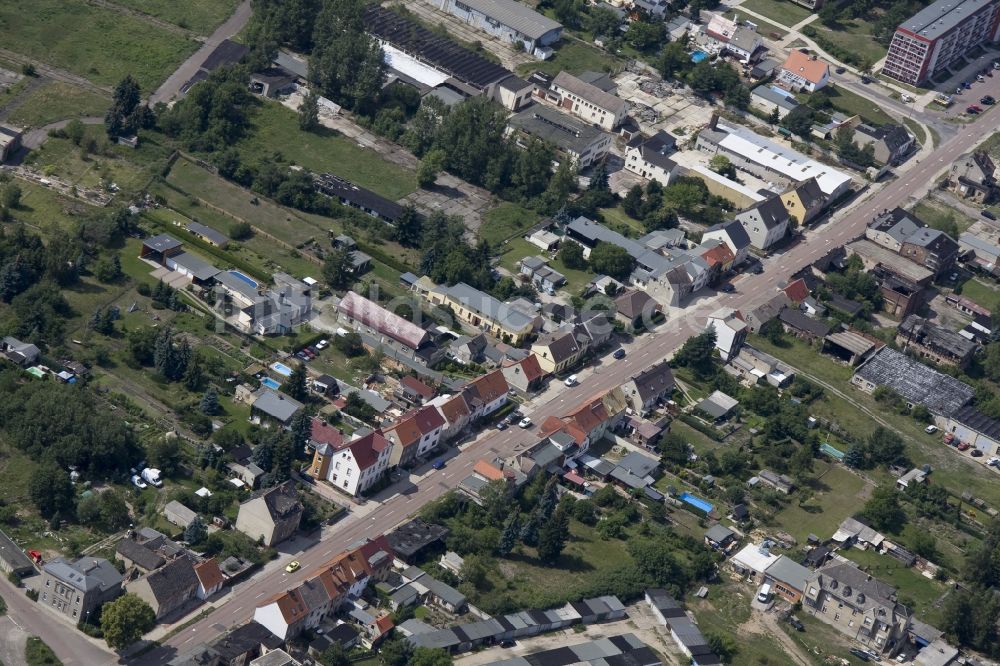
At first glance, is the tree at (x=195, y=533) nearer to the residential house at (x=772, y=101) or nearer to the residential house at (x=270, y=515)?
the residential house at (x=270, y=515)

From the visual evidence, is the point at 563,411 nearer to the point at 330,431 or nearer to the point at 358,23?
the point at 330,431

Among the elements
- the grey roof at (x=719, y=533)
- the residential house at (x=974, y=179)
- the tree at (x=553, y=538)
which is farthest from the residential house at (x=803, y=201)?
the tree at (x=553, y=538)

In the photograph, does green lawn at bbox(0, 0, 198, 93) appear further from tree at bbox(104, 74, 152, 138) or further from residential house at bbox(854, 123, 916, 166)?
residential house at bbox(854, 123, 916, 166)

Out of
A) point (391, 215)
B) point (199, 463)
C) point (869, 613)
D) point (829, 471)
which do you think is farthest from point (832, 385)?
point (199, 463)

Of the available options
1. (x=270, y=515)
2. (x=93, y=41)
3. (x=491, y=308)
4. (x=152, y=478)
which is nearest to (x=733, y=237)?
(x=491, y=308)

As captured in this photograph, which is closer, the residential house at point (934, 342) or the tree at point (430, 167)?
the residential house at point (934, 342)

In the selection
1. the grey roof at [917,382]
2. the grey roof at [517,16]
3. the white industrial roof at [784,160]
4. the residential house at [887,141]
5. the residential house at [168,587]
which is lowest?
the residential house at [168,587]
